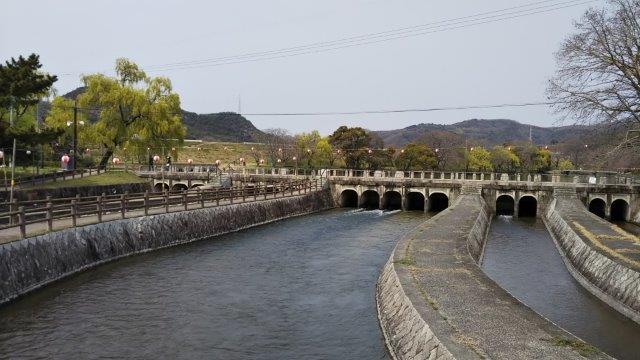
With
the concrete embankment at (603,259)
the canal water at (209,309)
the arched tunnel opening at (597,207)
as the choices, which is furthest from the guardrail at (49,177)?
the arched tunnel opening at (597,207)

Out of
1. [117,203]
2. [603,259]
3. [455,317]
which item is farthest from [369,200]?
[455,317]

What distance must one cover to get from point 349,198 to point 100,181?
28670 millimetres

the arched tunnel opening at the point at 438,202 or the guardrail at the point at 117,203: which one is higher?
the guardrail at the point at 117,203

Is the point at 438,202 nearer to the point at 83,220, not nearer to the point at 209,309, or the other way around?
the point at 83,220

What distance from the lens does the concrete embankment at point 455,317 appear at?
36.1 ft

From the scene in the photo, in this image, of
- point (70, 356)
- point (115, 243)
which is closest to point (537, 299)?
point (70, 356)

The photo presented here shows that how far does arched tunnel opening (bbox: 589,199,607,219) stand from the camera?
178 feet

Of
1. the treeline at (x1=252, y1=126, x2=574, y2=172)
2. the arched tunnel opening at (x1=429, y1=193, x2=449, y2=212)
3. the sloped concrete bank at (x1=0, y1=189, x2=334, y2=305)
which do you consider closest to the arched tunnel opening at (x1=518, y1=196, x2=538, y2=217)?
the arched tunnel opening at (x1=429, y1=193, x2=449, y2=212)

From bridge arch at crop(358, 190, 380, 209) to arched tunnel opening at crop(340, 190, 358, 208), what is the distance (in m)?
1.14

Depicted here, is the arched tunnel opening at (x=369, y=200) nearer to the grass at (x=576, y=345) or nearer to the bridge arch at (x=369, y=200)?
the bridge arch at (x=369, y=200)

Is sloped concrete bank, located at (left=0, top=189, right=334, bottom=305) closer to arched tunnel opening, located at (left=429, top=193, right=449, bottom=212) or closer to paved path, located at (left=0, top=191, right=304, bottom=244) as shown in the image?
paved path, located at (left=0, top=191, right=304, bottom=244)

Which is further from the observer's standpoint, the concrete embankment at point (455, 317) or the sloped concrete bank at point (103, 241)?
the sloped concrete bank at point (103, 241)

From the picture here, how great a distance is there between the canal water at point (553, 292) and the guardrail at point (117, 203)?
61.9ft

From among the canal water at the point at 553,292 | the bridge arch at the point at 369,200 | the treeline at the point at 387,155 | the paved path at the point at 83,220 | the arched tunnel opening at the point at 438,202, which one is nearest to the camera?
the canal water at the point at 553,292
